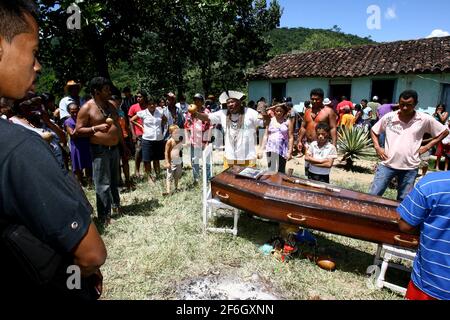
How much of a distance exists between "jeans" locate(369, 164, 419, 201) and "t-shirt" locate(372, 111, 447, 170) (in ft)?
0.24

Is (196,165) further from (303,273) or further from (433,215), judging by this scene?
(433,215)

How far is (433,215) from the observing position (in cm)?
171

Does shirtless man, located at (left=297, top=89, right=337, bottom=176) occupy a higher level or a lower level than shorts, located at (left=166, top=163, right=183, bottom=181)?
higher

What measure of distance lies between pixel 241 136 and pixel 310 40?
167ft

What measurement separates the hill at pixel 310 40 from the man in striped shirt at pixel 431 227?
125ft

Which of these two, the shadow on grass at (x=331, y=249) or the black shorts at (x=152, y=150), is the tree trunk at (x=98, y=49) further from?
the shadow on grass at (x=331, y=249)

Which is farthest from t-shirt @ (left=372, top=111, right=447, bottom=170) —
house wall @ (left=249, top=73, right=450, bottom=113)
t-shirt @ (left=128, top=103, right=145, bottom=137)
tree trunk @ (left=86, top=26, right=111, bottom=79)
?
house wall @ (left=249, top=73, right=450, bottom=113)

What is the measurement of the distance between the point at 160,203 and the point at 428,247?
4047mm

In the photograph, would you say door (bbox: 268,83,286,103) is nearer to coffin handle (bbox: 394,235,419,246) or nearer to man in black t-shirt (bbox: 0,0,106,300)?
coffin handle (bbox: 394,235,419,246)

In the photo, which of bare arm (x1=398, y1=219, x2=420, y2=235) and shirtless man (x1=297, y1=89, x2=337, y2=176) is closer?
bare arm (x1=398, y1=219, x2=420, y2=235)

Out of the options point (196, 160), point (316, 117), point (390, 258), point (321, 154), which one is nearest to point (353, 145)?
point (316, 117)

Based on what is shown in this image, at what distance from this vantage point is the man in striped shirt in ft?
5.45

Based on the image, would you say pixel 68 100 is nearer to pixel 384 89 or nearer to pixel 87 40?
pixel 87 40
